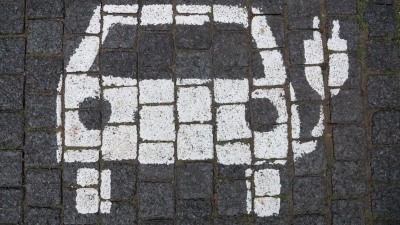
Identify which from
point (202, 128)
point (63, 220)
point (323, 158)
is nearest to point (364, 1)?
point (323, 158)

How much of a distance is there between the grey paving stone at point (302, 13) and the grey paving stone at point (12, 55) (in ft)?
8.05

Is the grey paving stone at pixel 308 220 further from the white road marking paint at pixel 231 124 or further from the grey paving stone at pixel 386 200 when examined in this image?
the white road marking paint at pixel 231 124

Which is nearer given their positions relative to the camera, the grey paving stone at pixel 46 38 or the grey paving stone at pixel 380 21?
the grey paving stone at pixel 46 38

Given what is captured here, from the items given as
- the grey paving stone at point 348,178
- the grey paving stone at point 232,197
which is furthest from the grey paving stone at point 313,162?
the grey paving stone at point 232,197

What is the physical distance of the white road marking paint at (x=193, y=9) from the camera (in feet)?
14.5

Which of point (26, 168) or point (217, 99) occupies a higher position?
point (217, 99)

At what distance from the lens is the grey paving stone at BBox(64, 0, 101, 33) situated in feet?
14.4

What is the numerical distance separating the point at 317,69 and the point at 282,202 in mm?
1247

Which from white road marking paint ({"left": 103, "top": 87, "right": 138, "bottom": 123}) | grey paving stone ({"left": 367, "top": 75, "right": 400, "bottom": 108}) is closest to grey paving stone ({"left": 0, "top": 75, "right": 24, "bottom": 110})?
white road marking paint ({"left": 103, "top": 87, "right": 138, "bottom": 123})

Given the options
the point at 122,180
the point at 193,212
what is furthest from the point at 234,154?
the point at 122,180

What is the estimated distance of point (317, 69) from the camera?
14.5 feet

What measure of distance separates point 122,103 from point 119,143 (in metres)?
0.36

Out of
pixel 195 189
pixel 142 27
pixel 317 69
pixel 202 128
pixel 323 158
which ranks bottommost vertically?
pixel 195 189

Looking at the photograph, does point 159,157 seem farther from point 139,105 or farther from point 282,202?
point 282,202
